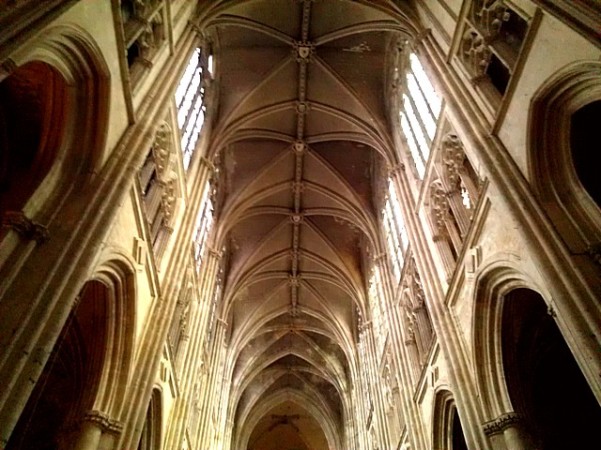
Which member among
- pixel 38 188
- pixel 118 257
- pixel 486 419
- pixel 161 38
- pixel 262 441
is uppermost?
pixel 262 441

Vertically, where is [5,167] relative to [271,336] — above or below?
below

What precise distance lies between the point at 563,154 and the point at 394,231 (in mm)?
10000

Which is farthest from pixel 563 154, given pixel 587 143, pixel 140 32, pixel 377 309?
pixel 377 309

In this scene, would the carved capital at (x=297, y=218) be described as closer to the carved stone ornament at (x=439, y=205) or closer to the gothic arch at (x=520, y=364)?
the carved stone ornament at (x=439, y=205)

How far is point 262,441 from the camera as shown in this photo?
35.0 metres

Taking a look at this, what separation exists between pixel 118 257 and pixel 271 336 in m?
20.5

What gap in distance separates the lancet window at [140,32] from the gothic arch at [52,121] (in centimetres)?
173

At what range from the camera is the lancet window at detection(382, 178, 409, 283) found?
16.7 metres

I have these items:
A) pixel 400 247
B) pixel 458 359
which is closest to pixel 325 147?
pixel 400 247

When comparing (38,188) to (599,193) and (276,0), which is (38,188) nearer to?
(599,193)

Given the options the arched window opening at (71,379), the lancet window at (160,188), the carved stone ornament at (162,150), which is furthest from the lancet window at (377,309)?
the arched window opening at (71,379)

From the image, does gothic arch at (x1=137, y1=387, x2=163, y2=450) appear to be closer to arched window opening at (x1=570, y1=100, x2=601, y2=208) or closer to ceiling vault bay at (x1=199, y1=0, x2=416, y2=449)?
ceiling vault bay at (x1=199, y1=0, x2=416, y2=449)

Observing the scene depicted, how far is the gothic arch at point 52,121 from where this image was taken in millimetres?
7102

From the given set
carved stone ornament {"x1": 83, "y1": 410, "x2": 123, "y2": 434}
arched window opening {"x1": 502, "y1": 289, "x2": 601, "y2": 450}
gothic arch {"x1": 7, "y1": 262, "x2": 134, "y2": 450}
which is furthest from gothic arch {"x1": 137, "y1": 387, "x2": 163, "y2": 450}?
arched window opening {"x1": 502, "y1": 289, "x2": 601, "y2": 450}
